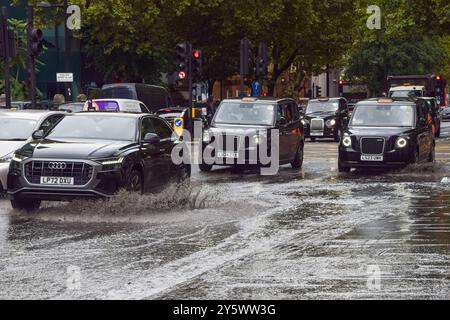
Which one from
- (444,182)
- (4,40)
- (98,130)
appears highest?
(4,40)

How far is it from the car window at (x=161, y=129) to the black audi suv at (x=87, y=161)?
618 millimetres

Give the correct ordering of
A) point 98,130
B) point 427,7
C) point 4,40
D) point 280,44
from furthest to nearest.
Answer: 1. point 280,44
2. point 427,7
3. point 4,40
4. point 98,130

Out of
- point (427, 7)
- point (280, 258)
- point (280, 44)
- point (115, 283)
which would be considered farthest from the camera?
point (280, 44)

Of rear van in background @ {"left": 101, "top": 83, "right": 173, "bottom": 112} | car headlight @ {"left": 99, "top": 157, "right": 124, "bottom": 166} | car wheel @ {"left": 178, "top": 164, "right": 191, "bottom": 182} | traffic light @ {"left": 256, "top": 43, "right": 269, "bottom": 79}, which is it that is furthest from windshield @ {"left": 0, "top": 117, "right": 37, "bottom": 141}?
rear van in background @ {"left": 101, "top": 83, "right": 173, "bottom": 112}

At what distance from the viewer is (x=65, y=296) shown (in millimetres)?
7977

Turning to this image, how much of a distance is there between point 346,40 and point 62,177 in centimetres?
4904

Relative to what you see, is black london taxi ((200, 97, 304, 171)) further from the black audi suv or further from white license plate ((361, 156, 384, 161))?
the black audi suv

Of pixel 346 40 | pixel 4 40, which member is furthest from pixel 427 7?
pixel 4 40

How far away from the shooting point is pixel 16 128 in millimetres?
18156

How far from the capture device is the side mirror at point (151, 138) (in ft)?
51.1

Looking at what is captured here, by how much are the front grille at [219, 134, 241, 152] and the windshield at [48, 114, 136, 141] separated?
23.3 ft

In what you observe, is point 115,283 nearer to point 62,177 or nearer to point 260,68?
point 62,177

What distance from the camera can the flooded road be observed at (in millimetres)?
8352

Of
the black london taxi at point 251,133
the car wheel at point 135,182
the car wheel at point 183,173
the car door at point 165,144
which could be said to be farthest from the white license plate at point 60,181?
the black london taxi at point 251,133
